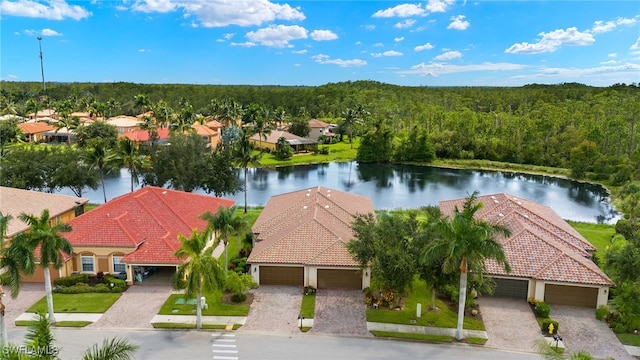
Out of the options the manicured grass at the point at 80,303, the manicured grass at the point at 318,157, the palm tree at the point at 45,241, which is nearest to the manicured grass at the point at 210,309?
the manicured grass at the point at 80,303

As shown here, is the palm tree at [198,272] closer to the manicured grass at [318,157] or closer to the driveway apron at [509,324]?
the driveway apron at [509,324]

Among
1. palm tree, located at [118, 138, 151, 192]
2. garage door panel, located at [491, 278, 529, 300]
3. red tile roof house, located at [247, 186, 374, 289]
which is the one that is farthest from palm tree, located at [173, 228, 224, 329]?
→ palm tree, located at [118, 138, 151, 192]

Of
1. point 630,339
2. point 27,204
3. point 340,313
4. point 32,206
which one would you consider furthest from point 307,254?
point 27,204

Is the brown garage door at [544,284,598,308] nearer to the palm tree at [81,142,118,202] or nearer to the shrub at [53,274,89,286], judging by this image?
the shrub at [53,274,89,286]

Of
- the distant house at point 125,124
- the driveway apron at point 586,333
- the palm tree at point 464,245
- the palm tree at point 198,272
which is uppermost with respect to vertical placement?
the distant house at point 125,124

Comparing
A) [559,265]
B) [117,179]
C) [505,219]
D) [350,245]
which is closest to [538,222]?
[505,219]
